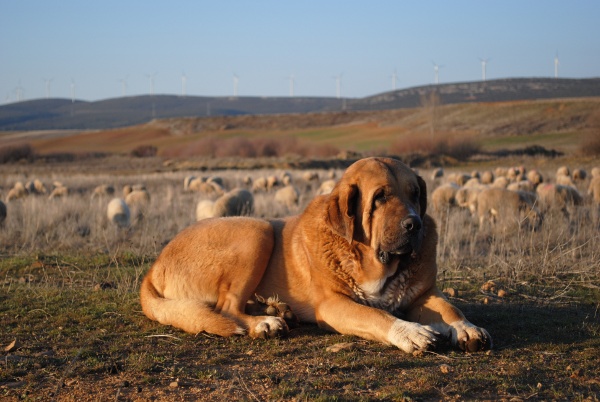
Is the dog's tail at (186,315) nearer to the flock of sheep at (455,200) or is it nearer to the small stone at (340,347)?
the small stone at (340,347)

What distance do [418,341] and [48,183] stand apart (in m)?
23.6

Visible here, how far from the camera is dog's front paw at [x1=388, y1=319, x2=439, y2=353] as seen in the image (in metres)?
5.05

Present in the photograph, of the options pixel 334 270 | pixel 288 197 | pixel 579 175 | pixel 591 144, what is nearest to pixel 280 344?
pixel 334 270

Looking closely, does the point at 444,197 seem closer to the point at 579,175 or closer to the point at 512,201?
the point at 512,201

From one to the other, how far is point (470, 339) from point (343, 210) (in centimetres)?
141

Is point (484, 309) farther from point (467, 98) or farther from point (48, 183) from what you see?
point (467, 98)

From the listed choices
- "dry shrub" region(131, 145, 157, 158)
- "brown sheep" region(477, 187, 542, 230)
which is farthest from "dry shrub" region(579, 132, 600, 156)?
"dry shrub" region(131, 145, 157, 158)

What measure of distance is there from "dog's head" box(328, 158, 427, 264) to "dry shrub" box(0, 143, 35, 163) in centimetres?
4789

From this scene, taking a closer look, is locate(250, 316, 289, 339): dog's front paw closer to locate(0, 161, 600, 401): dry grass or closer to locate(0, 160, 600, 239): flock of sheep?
locate(0, 161, 600, 401): dry grass

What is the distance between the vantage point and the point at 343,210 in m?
5.75

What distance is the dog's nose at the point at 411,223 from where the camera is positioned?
529 centimetres

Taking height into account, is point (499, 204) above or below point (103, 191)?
above

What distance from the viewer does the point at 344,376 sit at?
4.61m

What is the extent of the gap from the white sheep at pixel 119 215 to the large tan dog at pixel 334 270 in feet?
28.7
